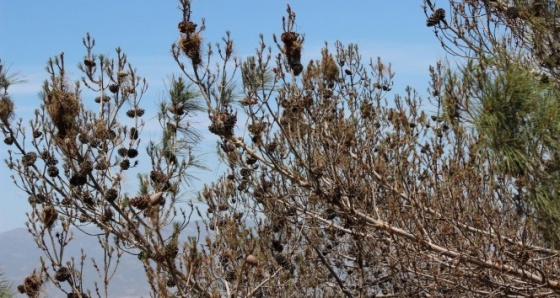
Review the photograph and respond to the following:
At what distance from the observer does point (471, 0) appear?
8.16 meters

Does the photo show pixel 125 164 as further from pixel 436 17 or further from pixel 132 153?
pixel 436 17

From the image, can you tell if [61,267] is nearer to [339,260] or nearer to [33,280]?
[33,280]

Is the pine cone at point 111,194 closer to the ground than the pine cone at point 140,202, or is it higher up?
higher up

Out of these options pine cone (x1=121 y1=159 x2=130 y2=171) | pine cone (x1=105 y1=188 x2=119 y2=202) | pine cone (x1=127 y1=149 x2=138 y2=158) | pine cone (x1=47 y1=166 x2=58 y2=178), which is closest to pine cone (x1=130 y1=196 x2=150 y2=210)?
pine cone (x1=105 y1=188 x2=119 y2=202)

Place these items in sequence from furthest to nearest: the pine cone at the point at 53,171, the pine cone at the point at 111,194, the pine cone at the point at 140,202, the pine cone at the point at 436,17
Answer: the pine cone at the point at 436,17 < the pine cone at the point at 53,171 < the pine cone at the point at 111,194 < the pine cone at the point at 140,202

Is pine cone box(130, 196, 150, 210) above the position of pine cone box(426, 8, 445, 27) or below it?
below

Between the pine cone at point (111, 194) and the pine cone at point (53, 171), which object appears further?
the pine cone at point (53, 171)

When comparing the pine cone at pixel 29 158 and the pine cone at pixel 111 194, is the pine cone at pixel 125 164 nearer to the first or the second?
the pine cone at pixel 111 194

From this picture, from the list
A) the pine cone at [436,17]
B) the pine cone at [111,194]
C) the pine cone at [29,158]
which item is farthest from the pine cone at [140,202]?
the pine cone at [436,17]

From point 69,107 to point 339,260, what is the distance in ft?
18.7

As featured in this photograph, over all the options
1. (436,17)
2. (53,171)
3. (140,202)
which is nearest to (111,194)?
(53,171)

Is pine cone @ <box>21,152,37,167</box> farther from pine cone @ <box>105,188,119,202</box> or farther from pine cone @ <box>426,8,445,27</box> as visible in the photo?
pine cone @ <box>426,8,445,27</box>

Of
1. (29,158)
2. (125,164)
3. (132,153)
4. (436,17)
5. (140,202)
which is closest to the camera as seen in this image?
(140,202)

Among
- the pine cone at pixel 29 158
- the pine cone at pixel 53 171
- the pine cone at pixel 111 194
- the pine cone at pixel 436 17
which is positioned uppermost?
the pine cone at pixel 436 17
